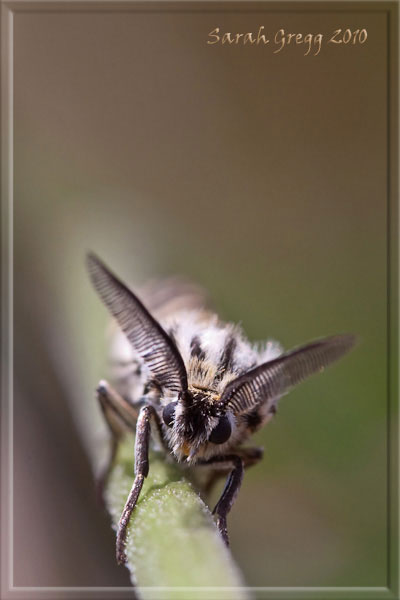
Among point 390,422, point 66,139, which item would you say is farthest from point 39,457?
point 66,139

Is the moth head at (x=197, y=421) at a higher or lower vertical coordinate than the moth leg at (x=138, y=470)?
higher

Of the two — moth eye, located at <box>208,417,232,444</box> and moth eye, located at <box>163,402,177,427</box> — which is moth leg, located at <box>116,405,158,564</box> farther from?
moth eye, located at <box>208,417,232,444</box>

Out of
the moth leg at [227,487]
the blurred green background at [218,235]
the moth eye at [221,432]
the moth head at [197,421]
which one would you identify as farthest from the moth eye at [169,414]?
the blurred green background at [218,235]

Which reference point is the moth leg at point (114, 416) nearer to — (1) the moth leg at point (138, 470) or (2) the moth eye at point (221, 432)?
(1) the moth leg at point (138, 470)

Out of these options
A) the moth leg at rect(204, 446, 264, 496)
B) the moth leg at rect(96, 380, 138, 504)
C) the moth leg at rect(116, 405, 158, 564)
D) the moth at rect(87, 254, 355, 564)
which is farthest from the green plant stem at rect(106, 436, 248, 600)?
the moth leg at rect(96, 380, 138, 504)

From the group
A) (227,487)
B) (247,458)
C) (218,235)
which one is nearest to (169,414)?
(227,487)

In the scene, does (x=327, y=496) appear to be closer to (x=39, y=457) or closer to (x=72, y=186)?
(x=39, y=457)

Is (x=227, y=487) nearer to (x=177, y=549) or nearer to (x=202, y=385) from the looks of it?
(x=202, y=385)
